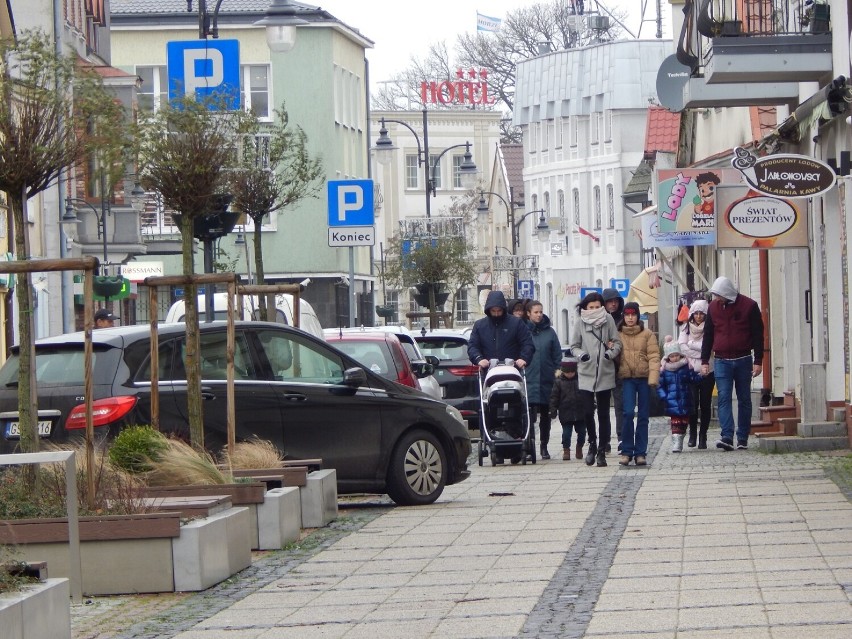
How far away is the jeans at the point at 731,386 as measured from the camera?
20031 millimetres

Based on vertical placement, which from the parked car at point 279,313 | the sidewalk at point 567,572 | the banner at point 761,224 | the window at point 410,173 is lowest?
the sidewalk at point 567,572

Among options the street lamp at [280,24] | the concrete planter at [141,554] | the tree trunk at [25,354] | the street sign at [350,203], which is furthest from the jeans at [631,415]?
the concrete planter at [141,554]

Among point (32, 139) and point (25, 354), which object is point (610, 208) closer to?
point (32, 139)

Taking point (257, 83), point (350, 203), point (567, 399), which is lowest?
point (567, 399)

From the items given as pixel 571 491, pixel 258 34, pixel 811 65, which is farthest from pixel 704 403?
pixel 258 34

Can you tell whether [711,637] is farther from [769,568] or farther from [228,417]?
[228,417]

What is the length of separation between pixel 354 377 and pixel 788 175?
245 inches

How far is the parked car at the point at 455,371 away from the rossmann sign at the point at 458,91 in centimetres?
6326

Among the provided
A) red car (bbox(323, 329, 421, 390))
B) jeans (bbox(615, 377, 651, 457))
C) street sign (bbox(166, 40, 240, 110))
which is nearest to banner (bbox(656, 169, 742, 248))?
red car (bbox(323, 329, 421, 390))

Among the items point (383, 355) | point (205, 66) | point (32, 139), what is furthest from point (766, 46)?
point (32, 139)

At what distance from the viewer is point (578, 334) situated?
18969mm

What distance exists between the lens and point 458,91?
300 ft

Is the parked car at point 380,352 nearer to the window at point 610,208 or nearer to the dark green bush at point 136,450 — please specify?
the dark green bush at point 136,450

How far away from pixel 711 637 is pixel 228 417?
A: 6243 millimetres
